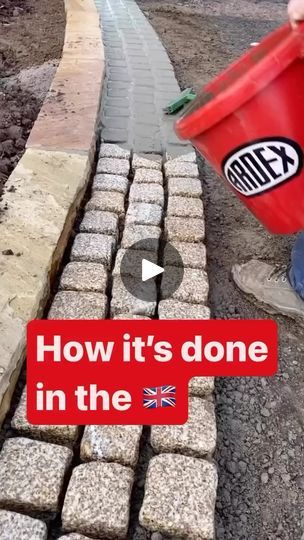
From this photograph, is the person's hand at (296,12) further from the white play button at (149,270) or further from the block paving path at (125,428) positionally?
the white play button at (149,270)

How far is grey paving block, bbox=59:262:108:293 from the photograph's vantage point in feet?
8.46

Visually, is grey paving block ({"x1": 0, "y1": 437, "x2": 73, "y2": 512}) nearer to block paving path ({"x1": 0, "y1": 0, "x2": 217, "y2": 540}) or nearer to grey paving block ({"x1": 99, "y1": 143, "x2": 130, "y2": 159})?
block paving path ({"x1": 0, "y1": 0, "x2": 217, "y2": 540})

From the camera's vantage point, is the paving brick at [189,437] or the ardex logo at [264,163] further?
the paving brick at [189,437]

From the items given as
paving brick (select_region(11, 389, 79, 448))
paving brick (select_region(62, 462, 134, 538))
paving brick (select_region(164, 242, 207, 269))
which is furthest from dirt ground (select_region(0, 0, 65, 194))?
paving brick (select_region(62, 462, 134, 538))

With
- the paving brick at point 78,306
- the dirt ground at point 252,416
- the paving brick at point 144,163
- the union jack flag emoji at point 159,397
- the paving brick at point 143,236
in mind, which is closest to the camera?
the dirt ground at point 252,416

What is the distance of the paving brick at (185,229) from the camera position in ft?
9.66

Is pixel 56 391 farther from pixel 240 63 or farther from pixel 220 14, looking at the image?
pixel 220 14

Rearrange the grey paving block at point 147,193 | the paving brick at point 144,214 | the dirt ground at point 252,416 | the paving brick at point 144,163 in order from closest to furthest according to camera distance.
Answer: the dirt ground at point 252,416
the paving brick at point 144,214
the grey paving block at point 147,193
the paving brick at point 144,163

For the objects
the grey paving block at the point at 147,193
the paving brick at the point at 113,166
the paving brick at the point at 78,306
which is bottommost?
the grey paving block at the point at 147,193

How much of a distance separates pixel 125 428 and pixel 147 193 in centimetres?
148

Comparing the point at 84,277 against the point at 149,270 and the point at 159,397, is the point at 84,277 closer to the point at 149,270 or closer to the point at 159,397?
the point at 149,270

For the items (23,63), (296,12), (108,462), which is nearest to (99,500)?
(108,462)

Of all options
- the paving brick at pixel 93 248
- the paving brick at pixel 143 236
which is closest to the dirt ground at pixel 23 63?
the paving brick at pixel 93 248

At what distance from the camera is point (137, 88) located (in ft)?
14.7
